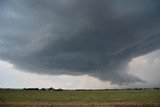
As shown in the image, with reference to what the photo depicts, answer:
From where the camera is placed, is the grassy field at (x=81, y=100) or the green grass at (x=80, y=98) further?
the green grass at (x=80, y=98)

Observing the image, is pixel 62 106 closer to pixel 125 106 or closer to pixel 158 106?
pixel 125 106

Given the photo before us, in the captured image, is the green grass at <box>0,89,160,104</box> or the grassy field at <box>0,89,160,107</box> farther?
the green grass at <box>0,89,160,104</box>

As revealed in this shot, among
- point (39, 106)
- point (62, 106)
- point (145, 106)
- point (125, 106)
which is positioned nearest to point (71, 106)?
point (62, 106)

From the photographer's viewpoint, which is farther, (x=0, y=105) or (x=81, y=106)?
(x=0, y=105)

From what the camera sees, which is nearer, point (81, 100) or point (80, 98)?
point (81, 100)

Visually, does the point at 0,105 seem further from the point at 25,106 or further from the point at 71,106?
the point at 71,106

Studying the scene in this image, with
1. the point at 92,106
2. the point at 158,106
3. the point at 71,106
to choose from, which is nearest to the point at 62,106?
the point at 71,106

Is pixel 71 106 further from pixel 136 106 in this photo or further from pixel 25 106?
pixel 136 106

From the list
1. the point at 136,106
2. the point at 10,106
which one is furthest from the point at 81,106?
the point at 10,106

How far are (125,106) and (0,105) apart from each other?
19.4 metres

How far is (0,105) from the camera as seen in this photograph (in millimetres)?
40812

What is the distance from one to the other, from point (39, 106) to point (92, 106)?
8104 mm

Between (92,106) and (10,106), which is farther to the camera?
(10,106)

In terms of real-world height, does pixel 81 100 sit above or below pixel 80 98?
below
